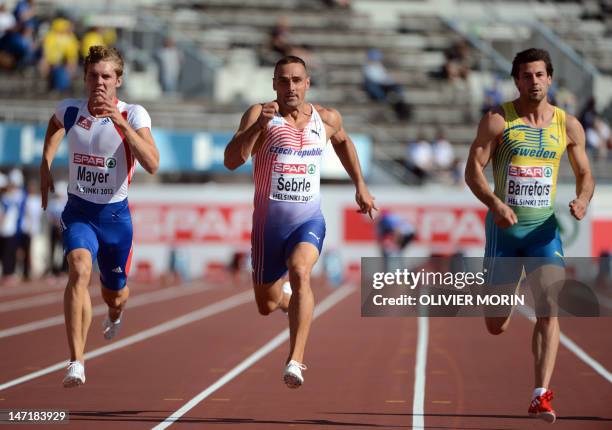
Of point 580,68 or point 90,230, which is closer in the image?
point 90,230

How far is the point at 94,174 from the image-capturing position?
9273mm

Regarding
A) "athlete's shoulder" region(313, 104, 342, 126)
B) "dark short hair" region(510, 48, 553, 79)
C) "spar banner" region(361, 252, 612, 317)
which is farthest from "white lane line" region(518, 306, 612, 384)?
"dark short hair" region(510, 48, 553, 79)

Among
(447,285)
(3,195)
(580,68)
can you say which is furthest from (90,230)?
(580,68)

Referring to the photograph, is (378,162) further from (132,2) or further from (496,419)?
(496,419)

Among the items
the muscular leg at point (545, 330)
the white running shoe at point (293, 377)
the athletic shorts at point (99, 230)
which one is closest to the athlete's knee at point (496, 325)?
the muscular leg at point (545, 330)

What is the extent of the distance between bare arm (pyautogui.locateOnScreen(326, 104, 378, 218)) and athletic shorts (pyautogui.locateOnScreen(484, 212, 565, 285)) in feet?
3.35

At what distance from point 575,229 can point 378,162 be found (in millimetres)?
4282

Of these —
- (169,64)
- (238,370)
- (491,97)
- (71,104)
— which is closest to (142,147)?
(71,104)

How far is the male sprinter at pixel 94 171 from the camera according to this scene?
8.95m

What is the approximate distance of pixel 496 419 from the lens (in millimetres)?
8828

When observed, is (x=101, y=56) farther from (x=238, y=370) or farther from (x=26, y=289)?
(x=26, y=289)

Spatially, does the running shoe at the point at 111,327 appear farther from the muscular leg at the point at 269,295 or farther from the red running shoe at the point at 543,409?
the red running shoe at the point at 543,409

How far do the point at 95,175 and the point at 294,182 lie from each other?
1379 millimetres

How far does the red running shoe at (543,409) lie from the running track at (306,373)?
0.71 ft
